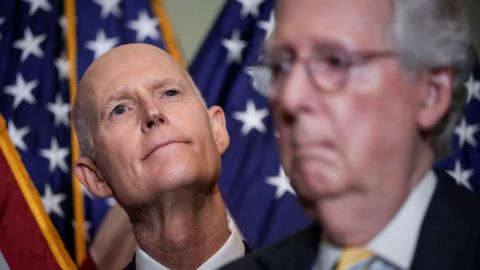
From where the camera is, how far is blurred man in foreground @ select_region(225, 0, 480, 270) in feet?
3.08

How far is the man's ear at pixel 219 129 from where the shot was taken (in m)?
1.99

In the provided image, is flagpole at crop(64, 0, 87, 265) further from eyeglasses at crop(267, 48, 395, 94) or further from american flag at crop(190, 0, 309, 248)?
eyeglasses at crop(267, 48, 395, 94)

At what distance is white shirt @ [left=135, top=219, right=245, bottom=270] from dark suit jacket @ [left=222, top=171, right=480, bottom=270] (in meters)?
0.73

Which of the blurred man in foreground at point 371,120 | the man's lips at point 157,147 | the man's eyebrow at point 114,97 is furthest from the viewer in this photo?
the man's eyebrow at point 114,97

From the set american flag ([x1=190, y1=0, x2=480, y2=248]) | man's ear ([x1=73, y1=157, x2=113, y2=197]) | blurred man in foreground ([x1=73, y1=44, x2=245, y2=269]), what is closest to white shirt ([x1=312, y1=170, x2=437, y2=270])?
blurred man in foreground ([x1=73, y1=44, x2=245, y2=269])

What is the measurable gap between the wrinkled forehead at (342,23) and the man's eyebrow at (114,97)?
93 centimetres

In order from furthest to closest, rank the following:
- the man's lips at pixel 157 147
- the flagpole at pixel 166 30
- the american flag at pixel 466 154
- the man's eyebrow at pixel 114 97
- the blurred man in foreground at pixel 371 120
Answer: the flagpole at pixel 166 30 → the american flag at pixel 466 154 → the man's eyebrow at pixel 114 97 → the man's lips at pixel 157 147 → the blurred man in foreground at pixel 371 120

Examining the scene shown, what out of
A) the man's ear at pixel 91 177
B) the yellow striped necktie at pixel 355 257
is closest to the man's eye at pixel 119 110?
the man's ear at pixel 91 177

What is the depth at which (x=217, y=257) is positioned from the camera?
184 cm

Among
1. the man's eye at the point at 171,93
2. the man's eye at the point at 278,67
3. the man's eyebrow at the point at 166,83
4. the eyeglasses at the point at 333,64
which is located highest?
the eyeglasses at the point at 333,64

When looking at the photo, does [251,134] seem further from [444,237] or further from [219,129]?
[444,237]

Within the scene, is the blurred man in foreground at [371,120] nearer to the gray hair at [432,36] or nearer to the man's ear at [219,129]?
the gray hair at [432,36]

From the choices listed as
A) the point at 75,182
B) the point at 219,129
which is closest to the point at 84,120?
the point at 219,129

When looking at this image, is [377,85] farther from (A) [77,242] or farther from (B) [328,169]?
(A) [77,242]
